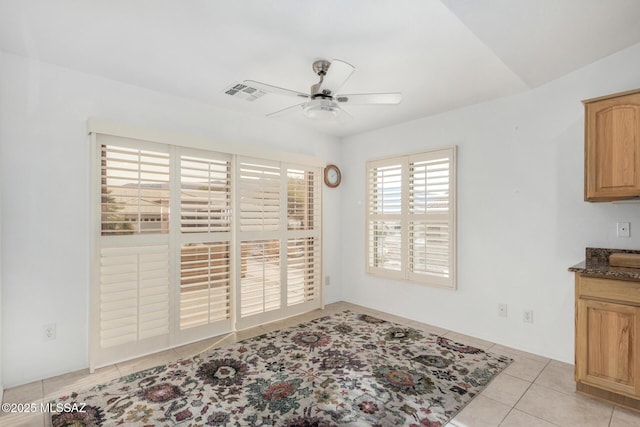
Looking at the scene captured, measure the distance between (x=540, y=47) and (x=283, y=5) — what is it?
192 cm

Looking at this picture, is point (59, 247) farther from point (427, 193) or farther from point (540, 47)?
point (540, 47)

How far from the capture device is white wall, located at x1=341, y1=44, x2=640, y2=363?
2.81m

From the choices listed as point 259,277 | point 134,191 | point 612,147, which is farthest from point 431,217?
point 134,191

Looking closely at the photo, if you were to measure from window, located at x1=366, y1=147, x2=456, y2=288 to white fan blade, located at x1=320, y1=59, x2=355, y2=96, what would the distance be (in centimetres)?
199

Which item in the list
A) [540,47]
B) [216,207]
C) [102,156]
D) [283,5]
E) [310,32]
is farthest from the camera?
[216,207]

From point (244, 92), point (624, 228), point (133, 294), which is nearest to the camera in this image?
point (624, 228)

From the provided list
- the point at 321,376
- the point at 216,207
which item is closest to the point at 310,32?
the point at 216,207

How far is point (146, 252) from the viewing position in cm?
303

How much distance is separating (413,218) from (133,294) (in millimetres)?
3142

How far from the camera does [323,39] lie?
2.23 m

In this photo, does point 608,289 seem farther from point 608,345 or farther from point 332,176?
point 332,176

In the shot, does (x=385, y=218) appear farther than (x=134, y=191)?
Yes

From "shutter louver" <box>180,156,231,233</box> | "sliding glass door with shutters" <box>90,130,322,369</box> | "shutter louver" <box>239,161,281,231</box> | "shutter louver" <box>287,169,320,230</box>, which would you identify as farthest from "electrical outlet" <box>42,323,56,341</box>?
"shutter louver" <box>287,169,320,230</box>

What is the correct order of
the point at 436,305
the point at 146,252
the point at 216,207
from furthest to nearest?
the point at 436,305 → the point at 216,207 → the point at 146,252
